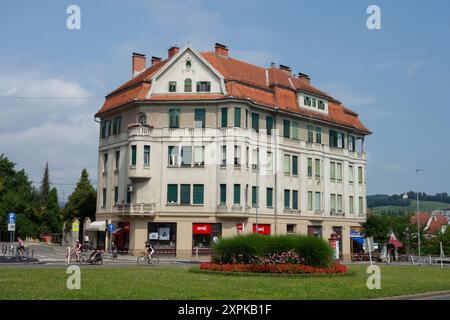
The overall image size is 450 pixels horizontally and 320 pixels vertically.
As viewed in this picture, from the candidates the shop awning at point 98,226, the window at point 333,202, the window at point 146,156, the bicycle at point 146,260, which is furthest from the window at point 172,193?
the window at point 333,202

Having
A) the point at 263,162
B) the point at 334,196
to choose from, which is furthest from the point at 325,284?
the point at 334,196

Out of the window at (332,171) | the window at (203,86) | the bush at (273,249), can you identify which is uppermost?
the window at (203,86)

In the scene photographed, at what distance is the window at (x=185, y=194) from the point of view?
178ft

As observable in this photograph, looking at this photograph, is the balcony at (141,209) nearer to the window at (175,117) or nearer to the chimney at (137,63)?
the window at (175,117)

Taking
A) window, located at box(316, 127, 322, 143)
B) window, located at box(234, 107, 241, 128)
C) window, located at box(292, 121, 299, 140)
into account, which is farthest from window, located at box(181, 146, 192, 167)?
window, located at box(316, 127, 322, 143)

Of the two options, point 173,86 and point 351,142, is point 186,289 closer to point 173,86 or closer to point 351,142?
→ point 173,86

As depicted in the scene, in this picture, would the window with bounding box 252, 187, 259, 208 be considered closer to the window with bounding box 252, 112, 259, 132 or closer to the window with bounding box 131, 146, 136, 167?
the window with bounding box 252, 112, 259, 132

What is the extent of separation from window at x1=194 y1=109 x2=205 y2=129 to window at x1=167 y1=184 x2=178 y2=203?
6348mm

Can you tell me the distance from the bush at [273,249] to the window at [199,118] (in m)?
27.4

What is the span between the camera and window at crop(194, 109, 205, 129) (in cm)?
5528

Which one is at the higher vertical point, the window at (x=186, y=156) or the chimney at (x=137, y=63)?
the chimney at (x=137, y=63)

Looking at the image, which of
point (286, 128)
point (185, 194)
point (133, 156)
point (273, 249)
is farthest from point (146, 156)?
point (273, 249)

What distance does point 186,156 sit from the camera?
180 feet

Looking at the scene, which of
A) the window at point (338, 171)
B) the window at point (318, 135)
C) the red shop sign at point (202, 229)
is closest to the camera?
the red shop sign at point (202, 229)
